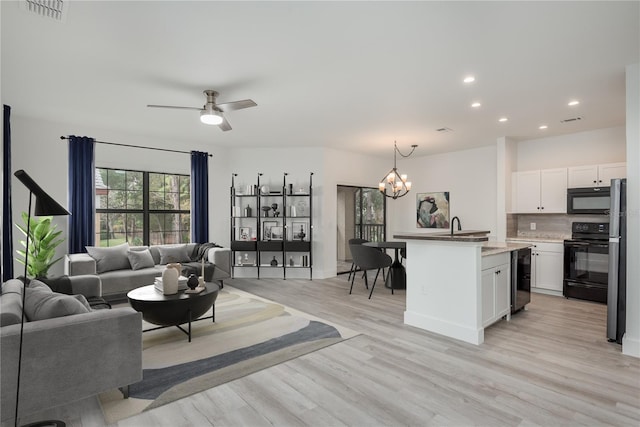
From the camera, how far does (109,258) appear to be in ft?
16.2

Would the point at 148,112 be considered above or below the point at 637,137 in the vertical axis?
above

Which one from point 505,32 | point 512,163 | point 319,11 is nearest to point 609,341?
point 505,32

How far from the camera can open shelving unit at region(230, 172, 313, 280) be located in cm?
657

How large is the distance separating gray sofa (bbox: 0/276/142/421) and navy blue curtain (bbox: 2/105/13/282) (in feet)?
9.11

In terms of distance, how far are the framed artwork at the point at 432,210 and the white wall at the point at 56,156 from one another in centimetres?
540

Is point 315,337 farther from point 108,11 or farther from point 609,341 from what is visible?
point 108,11

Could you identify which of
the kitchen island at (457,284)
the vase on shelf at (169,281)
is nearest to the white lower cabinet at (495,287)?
the kitchen island at (457,284)

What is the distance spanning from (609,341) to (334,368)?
2.86 meters

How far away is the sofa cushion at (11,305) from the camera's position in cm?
195

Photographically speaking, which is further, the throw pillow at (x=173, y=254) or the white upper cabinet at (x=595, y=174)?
the throw pillow at (x=173, y=254)

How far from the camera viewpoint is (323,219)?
6.76m

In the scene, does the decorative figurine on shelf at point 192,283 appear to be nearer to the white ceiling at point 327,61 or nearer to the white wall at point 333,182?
the white ceiling at point 327,61

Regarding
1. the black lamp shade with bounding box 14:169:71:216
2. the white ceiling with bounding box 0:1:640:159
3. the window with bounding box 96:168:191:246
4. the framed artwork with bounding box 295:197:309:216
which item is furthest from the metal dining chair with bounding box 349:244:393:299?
the black lamp shade with bounding box 14:169:71:216

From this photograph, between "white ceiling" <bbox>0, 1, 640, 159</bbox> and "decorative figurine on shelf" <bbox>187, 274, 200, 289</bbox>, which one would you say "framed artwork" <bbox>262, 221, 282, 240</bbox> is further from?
"decorative figurine on shelf" <bbox>187, 274, 200, 289</bbox>
